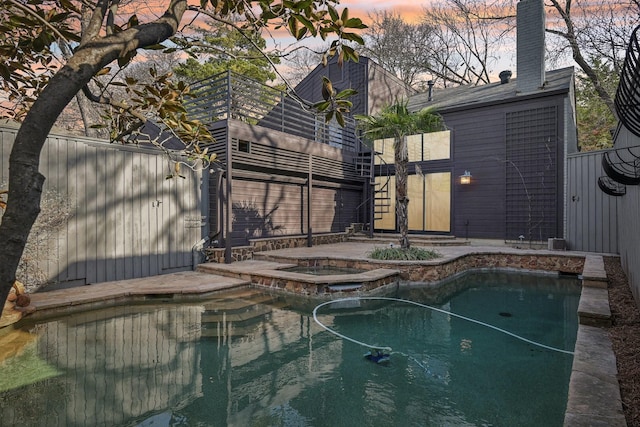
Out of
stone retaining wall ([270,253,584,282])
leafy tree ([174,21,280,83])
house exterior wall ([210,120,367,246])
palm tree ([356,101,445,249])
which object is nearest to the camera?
stone retaining wall ([270,253,584,282])

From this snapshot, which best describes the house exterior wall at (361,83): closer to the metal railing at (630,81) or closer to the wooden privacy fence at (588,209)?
the wooden privacy fence at (588,209)

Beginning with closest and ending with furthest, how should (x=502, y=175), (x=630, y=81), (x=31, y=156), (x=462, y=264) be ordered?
(x=31, y=156) → (x=630, y=81) → (x=462, y=264) → (x=502, y=175)

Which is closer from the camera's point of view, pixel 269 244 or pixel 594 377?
pixel 594 377

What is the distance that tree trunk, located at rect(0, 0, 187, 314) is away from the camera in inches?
36.5

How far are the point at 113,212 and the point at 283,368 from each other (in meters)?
5.01

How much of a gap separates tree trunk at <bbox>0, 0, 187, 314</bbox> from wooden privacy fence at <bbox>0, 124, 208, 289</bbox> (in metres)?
5.79

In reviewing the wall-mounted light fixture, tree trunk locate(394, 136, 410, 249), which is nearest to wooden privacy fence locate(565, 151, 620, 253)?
the wall-mounted light fixture

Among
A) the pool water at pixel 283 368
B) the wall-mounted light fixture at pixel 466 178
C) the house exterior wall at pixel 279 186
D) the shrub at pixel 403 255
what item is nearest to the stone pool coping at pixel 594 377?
the pool water at pixel 283 368

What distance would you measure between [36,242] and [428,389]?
19.9ft

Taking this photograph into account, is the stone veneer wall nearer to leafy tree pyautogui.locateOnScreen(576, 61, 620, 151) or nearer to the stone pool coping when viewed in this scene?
the stone pool coping

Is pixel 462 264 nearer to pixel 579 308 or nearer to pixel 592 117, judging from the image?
pixel 579 308

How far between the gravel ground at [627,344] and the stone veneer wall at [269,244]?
7.02 metres

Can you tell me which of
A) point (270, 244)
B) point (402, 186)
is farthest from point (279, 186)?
point (402, 186)

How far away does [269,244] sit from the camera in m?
9.70
